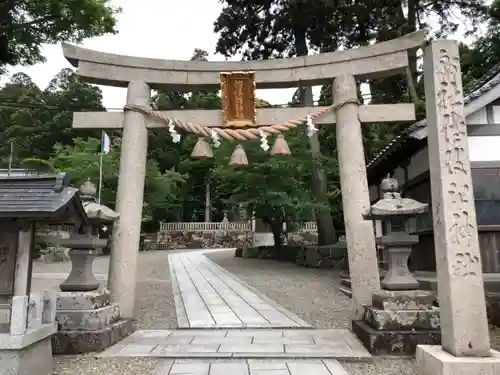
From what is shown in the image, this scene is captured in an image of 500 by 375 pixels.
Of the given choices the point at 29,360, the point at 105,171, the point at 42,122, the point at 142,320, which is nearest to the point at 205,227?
the point at 105,171

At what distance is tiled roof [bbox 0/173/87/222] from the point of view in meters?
4.49

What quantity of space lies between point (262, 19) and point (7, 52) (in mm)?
11370

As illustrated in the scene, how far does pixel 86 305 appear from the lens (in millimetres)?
5883

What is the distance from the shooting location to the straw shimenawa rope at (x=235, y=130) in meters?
7.43

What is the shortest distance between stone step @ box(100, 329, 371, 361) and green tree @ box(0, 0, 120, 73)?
16.1 meters

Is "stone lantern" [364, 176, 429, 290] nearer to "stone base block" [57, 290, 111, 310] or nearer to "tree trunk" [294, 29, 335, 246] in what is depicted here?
"stone base block" [57, 290, 111, 310]

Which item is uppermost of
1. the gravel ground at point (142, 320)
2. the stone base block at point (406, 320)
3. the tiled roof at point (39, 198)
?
the tiled roof at point (39, 198)

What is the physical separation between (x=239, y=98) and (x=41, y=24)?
49.6 feet

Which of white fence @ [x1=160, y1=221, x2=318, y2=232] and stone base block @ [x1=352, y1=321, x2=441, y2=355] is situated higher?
white fence @ [x1=160, y1=221, x2=318, y2=232]

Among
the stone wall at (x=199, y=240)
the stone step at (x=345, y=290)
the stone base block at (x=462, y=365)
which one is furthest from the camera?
the stone wall at (x=199, y=240)

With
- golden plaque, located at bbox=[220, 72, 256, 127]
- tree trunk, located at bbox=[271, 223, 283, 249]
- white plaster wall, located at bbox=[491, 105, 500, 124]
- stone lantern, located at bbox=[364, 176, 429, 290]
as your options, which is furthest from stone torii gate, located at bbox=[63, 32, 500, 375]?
tree trunk, located at bbox=[271, 223, 283, 249]

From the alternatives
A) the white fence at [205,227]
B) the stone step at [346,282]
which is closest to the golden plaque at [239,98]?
the stone step at [346,282]

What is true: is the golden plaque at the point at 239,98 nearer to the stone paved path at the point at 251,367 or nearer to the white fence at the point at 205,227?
the stone paved path at the point at 251,367

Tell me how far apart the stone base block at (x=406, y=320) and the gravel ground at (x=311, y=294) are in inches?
17.3
